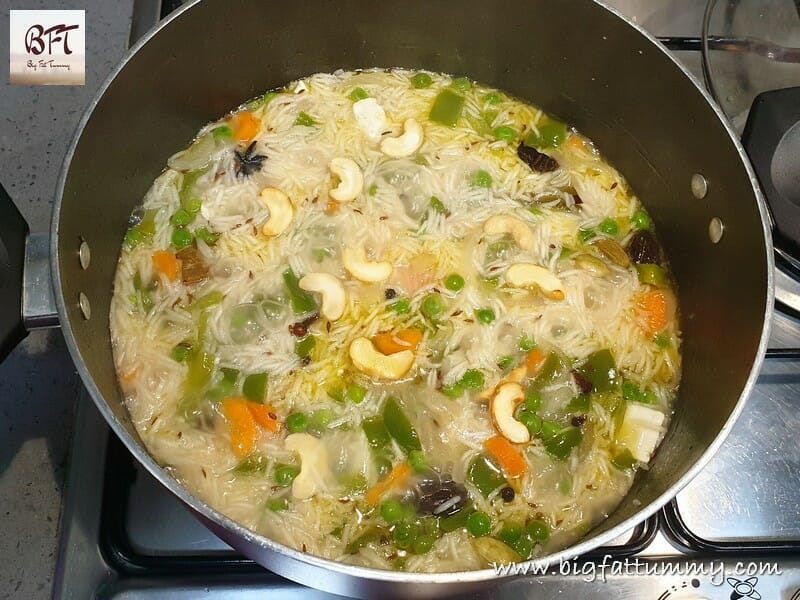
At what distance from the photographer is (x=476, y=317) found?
3.05m

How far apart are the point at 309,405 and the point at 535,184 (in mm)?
1575

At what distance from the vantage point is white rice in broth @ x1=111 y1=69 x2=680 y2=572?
8.76ft

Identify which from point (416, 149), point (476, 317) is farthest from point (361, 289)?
point (416, 149)

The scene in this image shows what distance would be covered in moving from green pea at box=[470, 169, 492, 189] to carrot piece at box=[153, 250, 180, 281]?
57.2 inches

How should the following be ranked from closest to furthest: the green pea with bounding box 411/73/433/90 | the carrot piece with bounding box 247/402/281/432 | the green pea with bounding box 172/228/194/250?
the carrot piece with bounding box 247/402/281/432
the green pea with bounding box 172/228/194/250
the green pea with bounding box 411/73/433/90

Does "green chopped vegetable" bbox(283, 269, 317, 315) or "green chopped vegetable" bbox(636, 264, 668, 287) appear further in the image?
"green chopped vegetable" bbox(636, 264, 668, 287)

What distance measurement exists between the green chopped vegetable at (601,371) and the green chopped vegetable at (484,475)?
578 millimetres

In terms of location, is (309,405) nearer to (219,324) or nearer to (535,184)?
(219,324)

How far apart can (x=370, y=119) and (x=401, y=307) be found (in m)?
1.07

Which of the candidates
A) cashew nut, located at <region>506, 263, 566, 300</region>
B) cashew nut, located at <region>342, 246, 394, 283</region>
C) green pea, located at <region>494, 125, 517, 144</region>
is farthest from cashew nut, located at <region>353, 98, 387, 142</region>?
cashew nut, located at <region>506, 263, 566, 300</region>

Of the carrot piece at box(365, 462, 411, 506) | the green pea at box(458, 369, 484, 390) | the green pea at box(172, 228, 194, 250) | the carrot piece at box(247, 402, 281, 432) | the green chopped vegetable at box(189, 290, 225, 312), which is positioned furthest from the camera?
the green pea at box(172, 228, 194, 250)

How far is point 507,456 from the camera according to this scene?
2.76m

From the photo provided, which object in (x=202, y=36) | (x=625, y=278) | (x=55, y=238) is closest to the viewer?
(x=55, y=238)

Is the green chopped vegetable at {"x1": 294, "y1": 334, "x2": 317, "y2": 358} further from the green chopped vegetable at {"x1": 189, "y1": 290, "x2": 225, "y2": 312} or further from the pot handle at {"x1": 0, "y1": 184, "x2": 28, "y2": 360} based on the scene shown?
the pot handle at {"x1": 0, "y1": 184, "x2": 28, "y2": 360}
